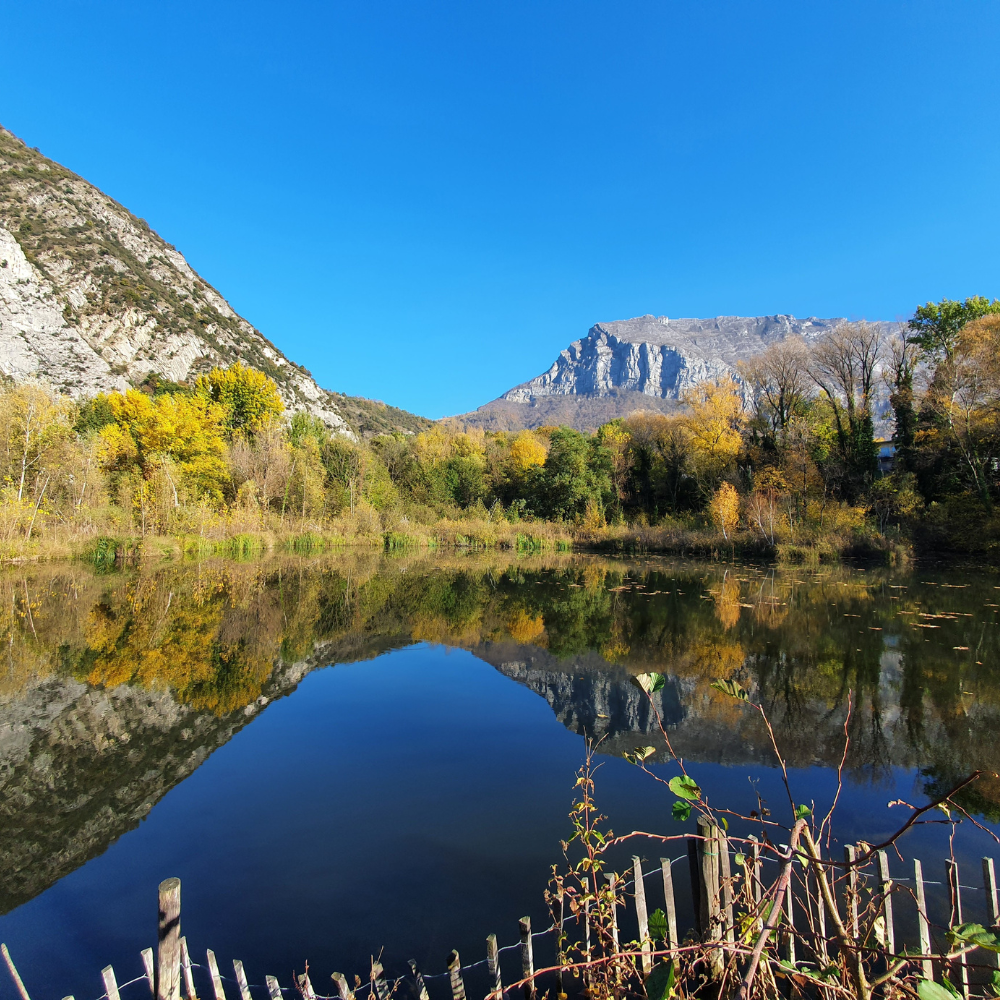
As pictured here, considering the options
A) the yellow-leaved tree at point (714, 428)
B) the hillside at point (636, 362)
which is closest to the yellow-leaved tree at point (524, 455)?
the yellow-leaved tree at point (714, 428)

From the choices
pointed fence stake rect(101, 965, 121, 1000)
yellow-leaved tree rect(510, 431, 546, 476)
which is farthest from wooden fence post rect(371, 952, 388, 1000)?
yellow-leaved tree rect(510, 431, 546, 476)

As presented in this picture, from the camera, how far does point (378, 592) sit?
51.2 feet

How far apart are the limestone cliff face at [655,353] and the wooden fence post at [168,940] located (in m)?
151

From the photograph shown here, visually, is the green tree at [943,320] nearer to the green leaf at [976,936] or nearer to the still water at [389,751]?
the still water at [389,751]

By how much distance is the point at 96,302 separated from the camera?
50.2 metres

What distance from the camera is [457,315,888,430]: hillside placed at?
453ft

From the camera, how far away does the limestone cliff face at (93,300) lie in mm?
44094

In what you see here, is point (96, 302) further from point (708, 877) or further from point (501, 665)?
point (708, 877)

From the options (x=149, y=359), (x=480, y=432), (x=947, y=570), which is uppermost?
(x=149, y=359)

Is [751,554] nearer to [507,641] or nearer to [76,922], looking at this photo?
[507,641]

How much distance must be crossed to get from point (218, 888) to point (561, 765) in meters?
2.90

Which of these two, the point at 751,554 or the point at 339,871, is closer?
the point at 339,871

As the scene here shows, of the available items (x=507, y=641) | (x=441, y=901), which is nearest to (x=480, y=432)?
(x=507, y=641)

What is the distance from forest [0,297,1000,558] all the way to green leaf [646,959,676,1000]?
23.4 meters
